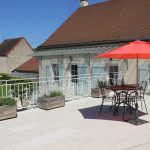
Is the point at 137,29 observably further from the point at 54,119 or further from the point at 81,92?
the point at 54,119

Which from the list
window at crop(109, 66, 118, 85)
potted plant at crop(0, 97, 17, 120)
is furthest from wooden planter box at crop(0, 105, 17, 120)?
window at crop(109, 66, 118, 85)

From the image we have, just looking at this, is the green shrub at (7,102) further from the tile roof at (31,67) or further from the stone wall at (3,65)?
the stone wall at (3,65)

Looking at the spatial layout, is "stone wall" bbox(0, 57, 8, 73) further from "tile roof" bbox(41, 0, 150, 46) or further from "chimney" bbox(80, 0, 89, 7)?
"chimney" bbox(80, 0, 89, 7)

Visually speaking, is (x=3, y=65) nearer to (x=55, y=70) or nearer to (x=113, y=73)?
(x=55, y=70)

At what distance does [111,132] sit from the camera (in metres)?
5.29

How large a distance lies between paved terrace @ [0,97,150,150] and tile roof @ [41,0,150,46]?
26.7 feet

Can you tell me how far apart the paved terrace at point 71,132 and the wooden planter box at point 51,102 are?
1.07 feet

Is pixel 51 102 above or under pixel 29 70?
under

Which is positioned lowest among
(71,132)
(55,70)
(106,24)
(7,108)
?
(71,132)

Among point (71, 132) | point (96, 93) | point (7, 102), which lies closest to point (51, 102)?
point (7, 102)

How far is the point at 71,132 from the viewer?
5.34 meters

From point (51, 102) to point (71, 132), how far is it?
2.46m

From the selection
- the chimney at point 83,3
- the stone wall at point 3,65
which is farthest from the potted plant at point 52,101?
the stone wall at point 3,65

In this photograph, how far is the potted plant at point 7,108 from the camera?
637 centimetres
